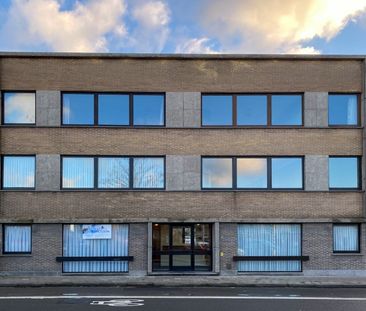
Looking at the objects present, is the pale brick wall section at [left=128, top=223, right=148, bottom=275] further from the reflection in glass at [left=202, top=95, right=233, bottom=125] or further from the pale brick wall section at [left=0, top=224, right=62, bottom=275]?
the reflection in glass at [left=202, top=95, right=233, bottom=125]

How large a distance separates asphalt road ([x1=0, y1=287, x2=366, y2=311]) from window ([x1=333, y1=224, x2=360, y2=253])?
116 inches

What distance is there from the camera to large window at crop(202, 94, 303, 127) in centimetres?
1738

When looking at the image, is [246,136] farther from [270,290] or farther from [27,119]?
[27,119]

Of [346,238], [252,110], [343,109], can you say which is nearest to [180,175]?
[252,110]

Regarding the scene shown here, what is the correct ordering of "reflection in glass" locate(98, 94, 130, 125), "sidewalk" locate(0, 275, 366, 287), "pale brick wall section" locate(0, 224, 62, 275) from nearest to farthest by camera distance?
"sidewalk" locate(0, 275, 366, 287) < "pale brick wall section" locate(0, 224, 62, 275) < "reflection in glass" locate(98, 94, 130, 125)

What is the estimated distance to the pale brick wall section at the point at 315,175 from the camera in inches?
673

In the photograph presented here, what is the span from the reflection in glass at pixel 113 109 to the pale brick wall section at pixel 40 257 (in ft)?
15.8

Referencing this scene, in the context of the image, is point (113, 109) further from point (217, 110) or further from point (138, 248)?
point (138, 248)

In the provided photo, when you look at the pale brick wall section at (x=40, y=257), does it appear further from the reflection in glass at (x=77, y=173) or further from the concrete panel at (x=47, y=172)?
the reflection in glass at (x=77, y=173)

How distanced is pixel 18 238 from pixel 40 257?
1228mm

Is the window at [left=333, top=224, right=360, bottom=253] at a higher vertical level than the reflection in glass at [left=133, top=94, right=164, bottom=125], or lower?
lower

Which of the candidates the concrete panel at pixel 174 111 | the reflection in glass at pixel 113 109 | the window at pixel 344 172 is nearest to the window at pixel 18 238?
the reflection in glass at pixel 113 109

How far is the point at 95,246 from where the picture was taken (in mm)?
16797

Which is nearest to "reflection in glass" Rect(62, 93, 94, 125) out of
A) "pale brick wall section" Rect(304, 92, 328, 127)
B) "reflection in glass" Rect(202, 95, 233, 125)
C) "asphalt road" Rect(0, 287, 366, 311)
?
"reflection in glass" Rect(202, 95, 233, 125)
